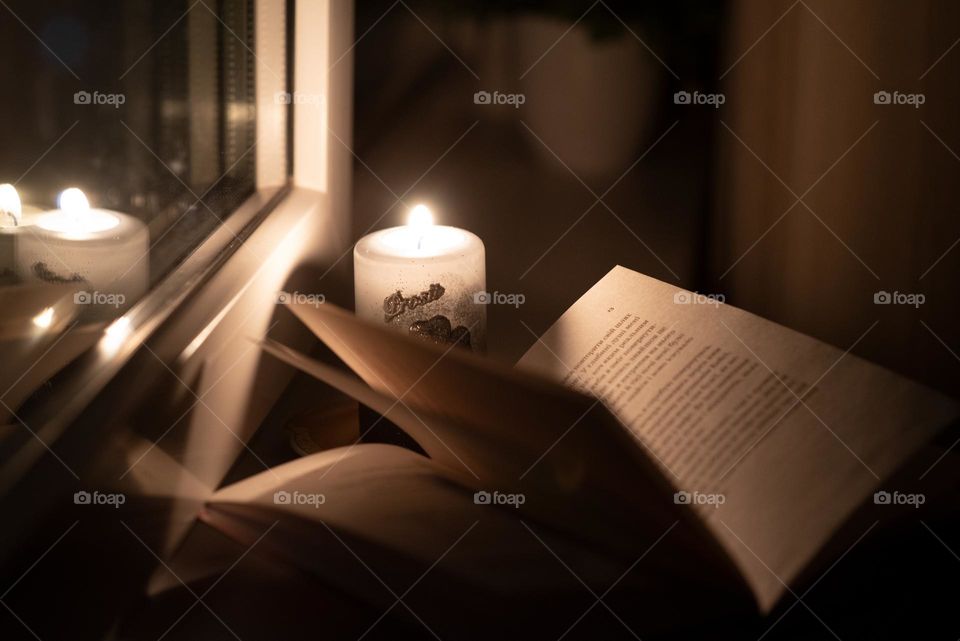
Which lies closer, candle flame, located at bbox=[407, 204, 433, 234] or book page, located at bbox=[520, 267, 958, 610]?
book page, located at bbox=[520, 267, 958, 610]

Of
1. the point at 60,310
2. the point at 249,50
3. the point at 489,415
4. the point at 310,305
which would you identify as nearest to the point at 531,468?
the point at 489,415

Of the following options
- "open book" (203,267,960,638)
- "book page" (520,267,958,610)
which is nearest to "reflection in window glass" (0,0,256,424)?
"open book" (203,267,960,638)

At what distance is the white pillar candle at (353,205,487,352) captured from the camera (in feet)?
2.23

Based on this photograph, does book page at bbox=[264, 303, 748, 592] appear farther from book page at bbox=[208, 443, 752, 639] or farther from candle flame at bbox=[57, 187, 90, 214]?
candle flame at bbox=[57, 187, 90, 214]

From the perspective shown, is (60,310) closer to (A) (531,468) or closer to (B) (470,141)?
(A) (531,468)

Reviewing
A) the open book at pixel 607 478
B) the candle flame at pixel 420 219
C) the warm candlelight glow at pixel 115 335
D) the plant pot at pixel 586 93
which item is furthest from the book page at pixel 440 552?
the plant pot at pixel 586 93

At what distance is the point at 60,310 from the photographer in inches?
19.4

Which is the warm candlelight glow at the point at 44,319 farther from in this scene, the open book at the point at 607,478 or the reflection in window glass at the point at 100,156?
the open book at the point at 607,478

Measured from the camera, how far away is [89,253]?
1.79ft

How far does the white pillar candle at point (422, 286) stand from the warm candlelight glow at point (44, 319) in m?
0.24

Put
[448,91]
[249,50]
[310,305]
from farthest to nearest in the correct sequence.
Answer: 1. [448,91]
2. [249,50]
3. [310,305]

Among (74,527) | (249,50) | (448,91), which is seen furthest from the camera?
(448,91)

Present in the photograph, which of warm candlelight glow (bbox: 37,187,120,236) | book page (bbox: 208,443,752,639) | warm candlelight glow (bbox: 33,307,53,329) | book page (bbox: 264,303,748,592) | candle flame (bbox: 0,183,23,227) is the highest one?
candle flame (bbox: 0,183,23,227)

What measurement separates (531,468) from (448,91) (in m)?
0.49
